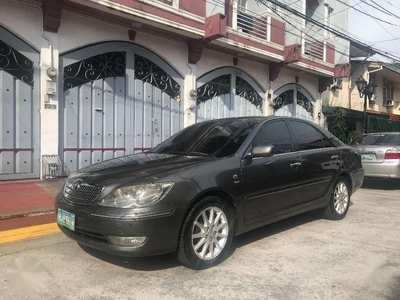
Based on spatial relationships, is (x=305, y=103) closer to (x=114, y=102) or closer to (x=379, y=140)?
(x=379, y=140)

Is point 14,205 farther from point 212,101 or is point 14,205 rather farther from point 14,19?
point 212,101

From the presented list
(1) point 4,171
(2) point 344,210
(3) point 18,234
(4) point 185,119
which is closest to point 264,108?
(4) point 185,119

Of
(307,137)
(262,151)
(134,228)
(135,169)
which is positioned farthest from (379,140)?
(134,228)

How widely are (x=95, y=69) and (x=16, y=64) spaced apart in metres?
1.78

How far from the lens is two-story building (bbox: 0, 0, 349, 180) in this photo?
7.38 meters

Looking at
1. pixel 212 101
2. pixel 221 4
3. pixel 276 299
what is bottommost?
pixel 276 299

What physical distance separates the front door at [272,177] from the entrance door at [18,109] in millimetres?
5478

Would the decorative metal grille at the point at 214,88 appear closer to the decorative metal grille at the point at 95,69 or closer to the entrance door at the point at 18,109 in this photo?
the decorative metal grille at the point at 95,69

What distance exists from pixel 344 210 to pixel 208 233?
3042mm

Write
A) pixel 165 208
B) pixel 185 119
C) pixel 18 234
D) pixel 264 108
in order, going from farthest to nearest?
pixel 264 108, pixel 185 119, pixel 18 234, pixel 165 208

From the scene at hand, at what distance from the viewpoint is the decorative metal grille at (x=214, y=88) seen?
11.0 meters

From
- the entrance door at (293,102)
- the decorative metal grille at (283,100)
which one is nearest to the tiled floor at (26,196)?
the decorative metal grille at (283,100)

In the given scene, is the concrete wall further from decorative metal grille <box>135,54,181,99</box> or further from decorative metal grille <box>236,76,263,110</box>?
decorative metal grille <box>236,76,263,110</box>

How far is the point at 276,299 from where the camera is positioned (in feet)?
9.52
